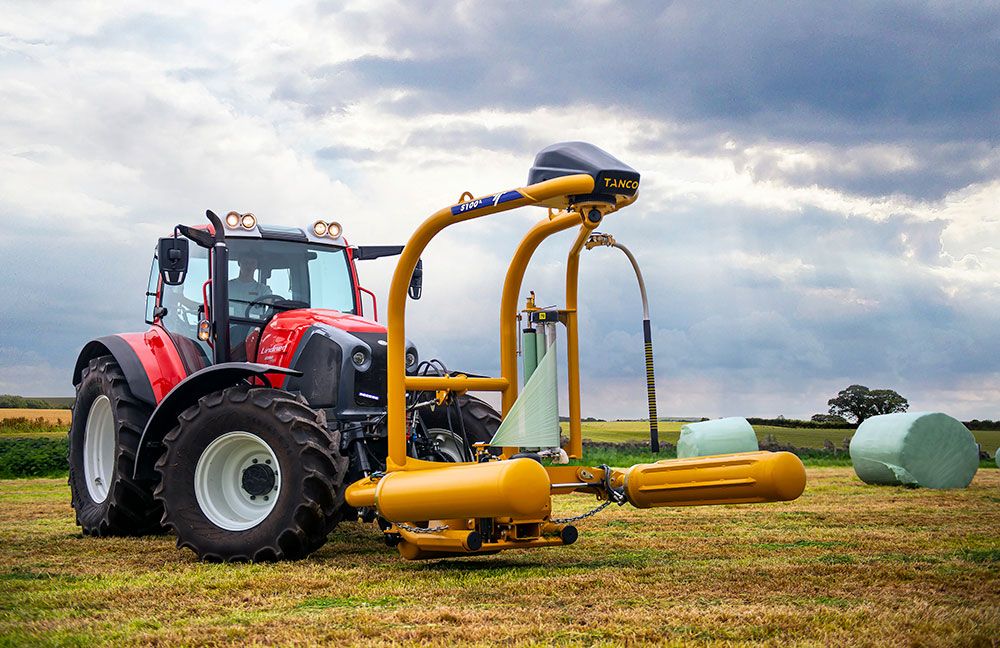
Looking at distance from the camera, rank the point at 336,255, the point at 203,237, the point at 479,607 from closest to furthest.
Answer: the point at 479,607
the point at 203,237
the point at 336,255

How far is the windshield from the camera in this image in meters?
8.55

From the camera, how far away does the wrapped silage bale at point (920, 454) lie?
14.4 metres

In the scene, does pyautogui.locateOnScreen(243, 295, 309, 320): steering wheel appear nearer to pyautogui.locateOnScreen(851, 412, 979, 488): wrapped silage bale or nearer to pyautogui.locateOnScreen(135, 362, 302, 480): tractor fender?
pyautogui.locateOnScreen(135, 362, 302, 480): tractor fender

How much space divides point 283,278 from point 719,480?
13.6ft

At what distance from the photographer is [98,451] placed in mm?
9672


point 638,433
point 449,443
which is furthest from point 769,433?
point 449,443

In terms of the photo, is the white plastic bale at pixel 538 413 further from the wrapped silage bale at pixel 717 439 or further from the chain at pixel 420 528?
the wrapped silage bale at pixel 717 439

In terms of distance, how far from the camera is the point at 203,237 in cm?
817

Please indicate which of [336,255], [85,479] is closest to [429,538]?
[336,255]

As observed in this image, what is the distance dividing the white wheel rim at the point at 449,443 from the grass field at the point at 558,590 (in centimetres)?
92

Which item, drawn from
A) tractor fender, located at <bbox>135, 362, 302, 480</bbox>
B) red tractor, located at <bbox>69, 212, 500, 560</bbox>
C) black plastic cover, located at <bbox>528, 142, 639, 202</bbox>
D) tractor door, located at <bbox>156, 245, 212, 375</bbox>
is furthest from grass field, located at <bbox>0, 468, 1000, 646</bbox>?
black plastic cover, located at <bbox>528, 142, 639, 202</bbox>

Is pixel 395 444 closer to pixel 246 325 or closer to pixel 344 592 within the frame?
pixel 344 592

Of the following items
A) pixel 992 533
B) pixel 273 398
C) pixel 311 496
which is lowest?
pixel 992 533

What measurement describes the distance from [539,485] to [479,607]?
80cm
